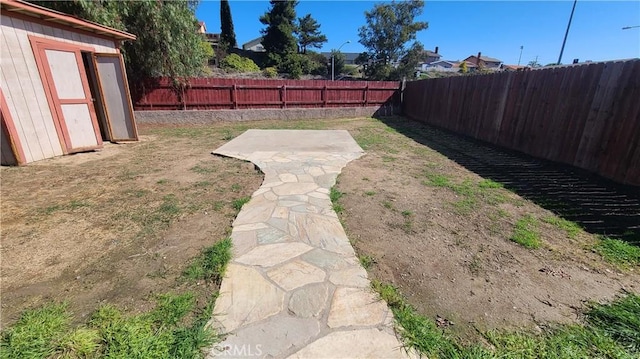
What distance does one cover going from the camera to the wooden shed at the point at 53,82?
4277 mm

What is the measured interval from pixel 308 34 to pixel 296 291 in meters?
38.8

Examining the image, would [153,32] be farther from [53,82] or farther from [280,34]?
[280,34]

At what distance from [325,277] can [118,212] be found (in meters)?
2.55

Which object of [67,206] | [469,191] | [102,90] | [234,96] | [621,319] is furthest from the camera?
[234,96]

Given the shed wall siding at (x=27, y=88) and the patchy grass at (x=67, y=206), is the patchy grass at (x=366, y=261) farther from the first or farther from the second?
the shed wall siding at (x=27, y=88)

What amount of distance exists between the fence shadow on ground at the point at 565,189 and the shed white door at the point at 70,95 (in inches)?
303

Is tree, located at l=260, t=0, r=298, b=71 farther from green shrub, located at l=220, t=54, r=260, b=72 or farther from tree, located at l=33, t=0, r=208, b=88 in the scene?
tree, located at l=33, t=0, r=208, b=88

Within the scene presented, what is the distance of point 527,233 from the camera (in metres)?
2.71

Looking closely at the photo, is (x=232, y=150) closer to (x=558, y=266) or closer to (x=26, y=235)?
(x=26, y=235)

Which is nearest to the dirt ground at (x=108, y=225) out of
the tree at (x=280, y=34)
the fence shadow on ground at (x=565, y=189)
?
the fence shadow on ground at (x=565, y=189)

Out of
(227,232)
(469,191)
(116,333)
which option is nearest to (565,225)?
(469,191)

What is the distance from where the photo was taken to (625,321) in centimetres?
165

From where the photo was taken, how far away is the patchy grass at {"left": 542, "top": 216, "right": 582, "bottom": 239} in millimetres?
2725

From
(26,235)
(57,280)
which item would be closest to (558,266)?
(57,280)
